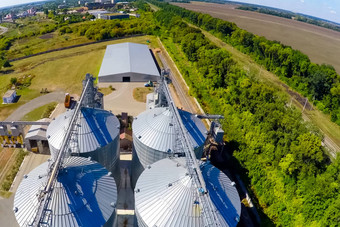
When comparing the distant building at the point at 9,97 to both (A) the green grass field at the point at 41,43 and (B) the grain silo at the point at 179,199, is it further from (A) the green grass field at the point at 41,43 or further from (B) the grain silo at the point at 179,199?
(B) the grain silo at the point at 179,199

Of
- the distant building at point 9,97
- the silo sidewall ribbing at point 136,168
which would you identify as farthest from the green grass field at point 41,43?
the silo sidewall ribbing at point 136,168

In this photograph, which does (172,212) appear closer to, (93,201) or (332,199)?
(93,201)

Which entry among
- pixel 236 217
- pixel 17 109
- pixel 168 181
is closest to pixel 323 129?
pixel 236 217

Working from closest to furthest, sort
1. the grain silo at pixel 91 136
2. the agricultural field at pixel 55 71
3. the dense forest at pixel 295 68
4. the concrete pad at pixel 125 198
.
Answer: the grain silo at pixel 91 136, the concrete pad at pixel 125 198, the dense forest at pixel 295 68, the agricultural field at pixel 55 71

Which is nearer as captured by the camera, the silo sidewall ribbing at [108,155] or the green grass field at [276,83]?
the silo sidewall ribbing at [108,155]

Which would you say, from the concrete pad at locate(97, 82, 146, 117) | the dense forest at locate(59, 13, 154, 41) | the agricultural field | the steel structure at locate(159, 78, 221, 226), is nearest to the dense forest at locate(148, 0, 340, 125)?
the dense forest at locate(59, 13, 154, 41)

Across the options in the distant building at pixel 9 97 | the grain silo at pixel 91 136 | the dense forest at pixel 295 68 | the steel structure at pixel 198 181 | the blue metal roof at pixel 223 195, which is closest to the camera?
the steel structure at pixel 198 181
